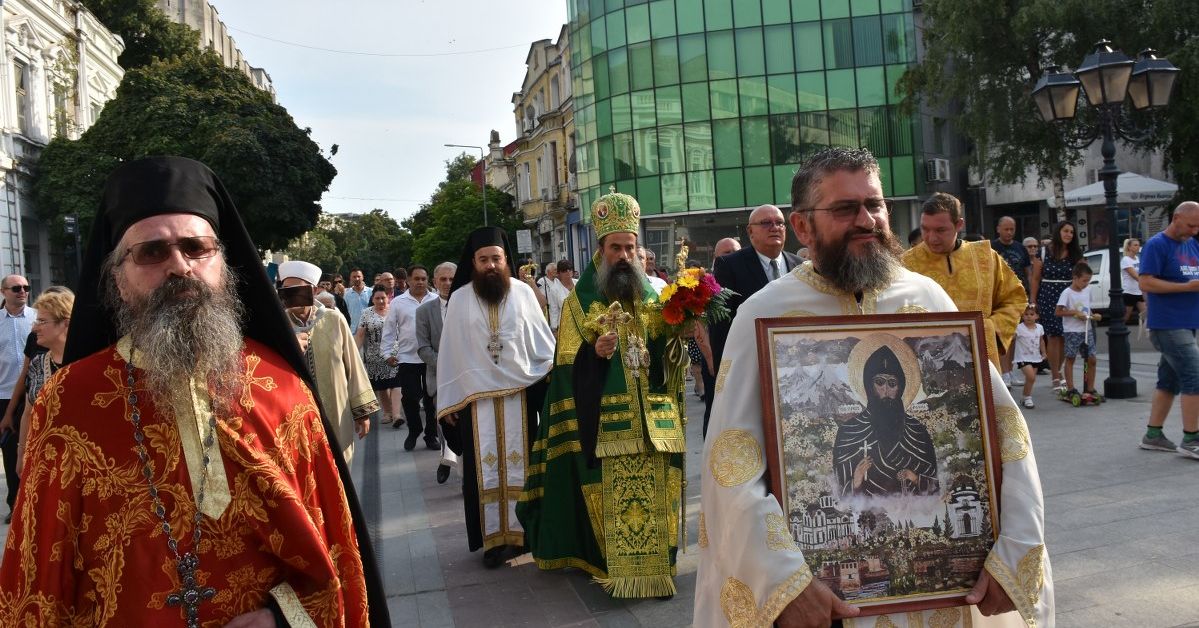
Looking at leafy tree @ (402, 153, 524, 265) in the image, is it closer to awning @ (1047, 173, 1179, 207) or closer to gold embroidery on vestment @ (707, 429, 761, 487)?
awning @ (1047, 173, 1179, 207)

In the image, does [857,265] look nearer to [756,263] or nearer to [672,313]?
[672,313]

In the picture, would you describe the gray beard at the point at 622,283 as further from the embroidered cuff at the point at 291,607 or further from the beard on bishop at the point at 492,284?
the embroidered cuff at the point at 291,607

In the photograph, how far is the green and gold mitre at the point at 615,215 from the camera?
19.5 ft

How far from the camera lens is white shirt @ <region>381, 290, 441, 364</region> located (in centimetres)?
1230

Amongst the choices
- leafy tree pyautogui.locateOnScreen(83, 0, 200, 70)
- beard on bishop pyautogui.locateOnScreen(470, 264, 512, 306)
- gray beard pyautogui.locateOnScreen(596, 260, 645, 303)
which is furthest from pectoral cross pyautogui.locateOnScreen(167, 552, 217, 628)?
leafy tree pyautogui.locateOnScreen(83, 0, 200, 70)

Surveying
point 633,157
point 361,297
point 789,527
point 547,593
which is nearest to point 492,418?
point 547,593

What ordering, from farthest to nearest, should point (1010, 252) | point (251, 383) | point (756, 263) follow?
point (1010, 252)
point (756, 263)
point (251, 383)

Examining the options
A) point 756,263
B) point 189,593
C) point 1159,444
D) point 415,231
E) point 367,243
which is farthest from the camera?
point 367,243

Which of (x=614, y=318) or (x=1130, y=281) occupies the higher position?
(x=614, y=318)

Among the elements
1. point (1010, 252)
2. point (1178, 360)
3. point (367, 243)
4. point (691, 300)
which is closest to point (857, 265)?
point (691, 300)

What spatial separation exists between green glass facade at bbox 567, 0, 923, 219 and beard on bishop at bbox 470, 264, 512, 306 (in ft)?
96.4

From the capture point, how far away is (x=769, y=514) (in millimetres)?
2553

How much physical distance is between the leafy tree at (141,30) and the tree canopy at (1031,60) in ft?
115

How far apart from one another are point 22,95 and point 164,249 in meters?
36.1
